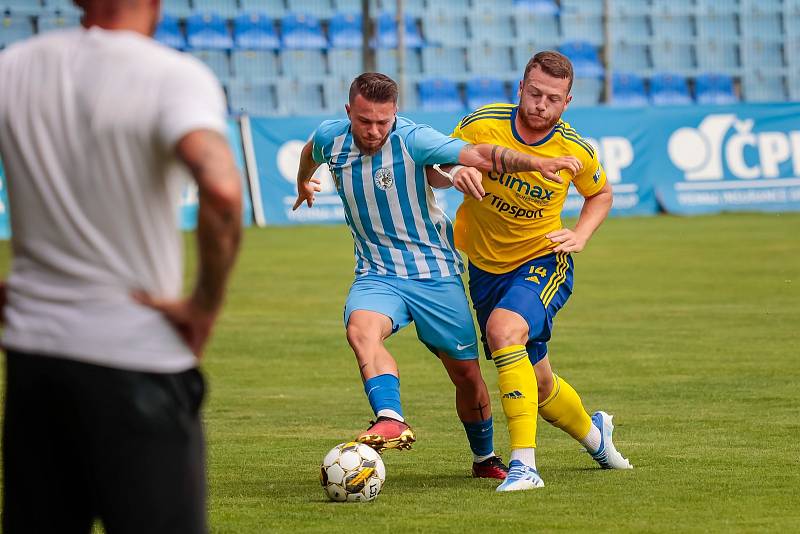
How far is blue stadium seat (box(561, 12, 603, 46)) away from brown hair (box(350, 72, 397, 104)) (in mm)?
26941

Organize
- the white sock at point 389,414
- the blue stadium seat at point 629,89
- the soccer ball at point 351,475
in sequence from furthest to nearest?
the blue stadium seat at point 629,89
the white sock at point 389,414
the soccer ball at point 351,475

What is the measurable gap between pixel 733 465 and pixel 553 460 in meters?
0.97

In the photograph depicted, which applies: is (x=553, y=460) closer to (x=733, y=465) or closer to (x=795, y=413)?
(x=733, y=465)

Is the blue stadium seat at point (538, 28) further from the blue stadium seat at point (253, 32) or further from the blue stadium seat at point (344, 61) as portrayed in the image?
the blue stadium seat at point (253, 32)

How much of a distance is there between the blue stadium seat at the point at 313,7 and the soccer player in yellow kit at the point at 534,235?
2468cm

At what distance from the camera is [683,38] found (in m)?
34.1

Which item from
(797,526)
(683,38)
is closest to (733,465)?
(797,526)

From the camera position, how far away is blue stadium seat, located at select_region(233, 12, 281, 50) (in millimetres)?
30250

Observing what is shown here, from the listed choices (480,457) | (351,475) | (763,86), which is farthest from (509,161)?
(763,86)

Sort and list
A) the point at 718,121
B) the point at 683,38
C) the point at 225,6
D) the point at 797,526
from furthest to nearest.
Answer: the point at 683,38
the point at 225,6
the point at 718,121
the point at 797,526

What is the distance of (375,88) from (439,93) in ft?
79.7

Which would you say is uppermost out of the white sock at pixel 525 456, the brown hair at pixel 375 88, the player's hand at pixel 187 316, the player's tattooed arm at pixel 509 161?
the brown hair at pixel 375 88

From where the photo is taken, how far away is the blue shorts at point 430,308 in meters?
7.05

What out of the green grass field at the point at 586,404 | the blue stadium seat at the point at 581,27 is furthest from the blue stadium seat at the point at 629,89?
the green grass field at the point at 586,404
